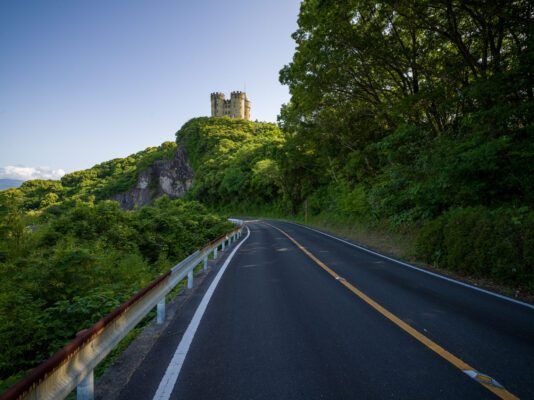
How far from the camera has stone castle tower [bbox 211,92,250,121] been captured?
132m

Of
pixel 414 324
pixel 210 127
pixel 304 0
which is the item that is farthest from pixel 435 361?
pixel 210 127

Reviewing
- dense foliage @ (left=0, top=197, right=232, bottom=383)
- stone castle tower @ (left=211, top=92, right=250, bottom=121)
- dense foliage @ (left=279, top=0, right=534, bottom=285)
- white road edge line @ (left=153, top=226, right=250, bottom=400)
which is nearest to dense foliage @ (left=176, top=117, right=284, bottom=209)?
dense foliage @ (left=279, top=0, right=534, bottom=285)

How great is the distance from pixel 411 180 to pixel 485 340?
9270 mm

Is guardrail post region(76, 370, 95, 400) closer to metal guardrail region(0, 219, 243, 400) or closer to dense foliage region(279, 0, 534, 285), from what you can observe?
metal guardrail region(0, 219, 243, 400)

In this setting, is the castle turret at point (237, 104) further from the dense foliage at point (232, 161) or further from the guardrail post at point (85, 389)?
the guardrail post at point (85, 389)

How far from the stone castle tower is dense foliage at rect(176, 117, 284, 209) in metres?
35.9

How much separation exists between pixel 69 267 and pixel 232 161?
58.0 metres

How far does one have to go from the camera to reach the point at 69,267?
4605mm

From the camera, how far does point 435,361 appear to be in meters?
2.67

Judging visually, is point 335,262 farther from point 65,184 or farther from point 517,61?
point 65,184

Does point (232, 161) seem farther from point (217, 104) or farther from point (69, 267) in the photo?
point (217, 104)

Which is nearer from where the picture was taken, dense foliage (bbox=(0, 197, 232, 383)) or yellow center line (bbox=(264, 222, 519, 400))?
yellow center line (bbox=(264, 222, 519, 400))

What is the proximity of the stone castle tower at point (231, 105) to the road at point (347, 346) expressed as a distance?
137 meters

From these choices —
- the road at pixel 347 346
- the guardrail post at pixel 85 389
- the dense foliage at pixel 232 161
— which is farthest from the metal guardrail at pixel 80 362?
the dense foliage at pixel 232 161
